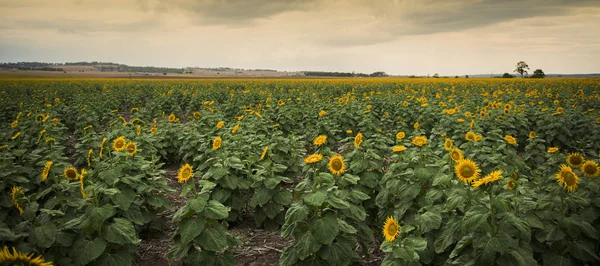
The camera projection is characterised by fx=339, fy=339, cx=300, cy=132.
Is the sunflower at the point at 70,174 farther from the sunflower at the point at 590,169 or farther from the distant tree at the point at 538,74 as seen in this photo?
the distant tree at the point at 538,74

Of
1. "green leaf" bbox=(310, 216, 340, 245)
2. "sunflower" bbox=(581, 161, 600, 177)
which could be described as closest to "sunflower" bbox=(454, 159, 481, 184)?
"sunflower" bbox=(581, 161, 600, 177)

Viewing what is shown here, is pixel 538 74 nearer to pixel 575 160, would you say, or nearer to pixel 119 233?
pixel 575 160

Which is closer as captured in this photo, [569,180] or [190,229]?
[569,180]

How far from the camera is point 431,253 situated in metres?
3.32

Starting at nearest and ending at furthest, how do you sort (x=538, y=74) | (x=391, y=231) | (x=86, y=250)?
(x=391, y=231)
(x=86, y=250)
(x=538, y=74)

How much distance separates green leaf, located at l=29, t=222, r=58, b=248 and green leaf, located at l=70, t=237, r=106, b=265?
233 millimetres

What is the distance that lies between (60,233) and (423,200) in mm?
3778

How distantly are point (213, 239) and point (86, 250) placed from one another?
1131 mm

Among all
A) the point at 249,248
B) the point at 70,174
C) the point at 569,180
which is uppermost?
the point at 569,180

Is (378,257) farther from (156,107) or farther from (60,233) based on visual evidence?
(156,107)

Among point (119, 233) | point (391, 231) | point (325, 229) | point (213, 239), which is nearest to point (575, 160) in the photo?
point (391, 231)

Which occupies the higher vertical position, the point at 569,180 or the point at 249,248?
the point at 569,180

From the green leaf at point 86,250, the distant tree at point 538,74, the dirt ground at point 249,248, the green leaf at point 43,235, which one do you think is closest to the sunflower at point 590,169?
the dirt ground at point 249,248

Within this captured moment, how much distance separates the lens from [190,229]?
326 cm
